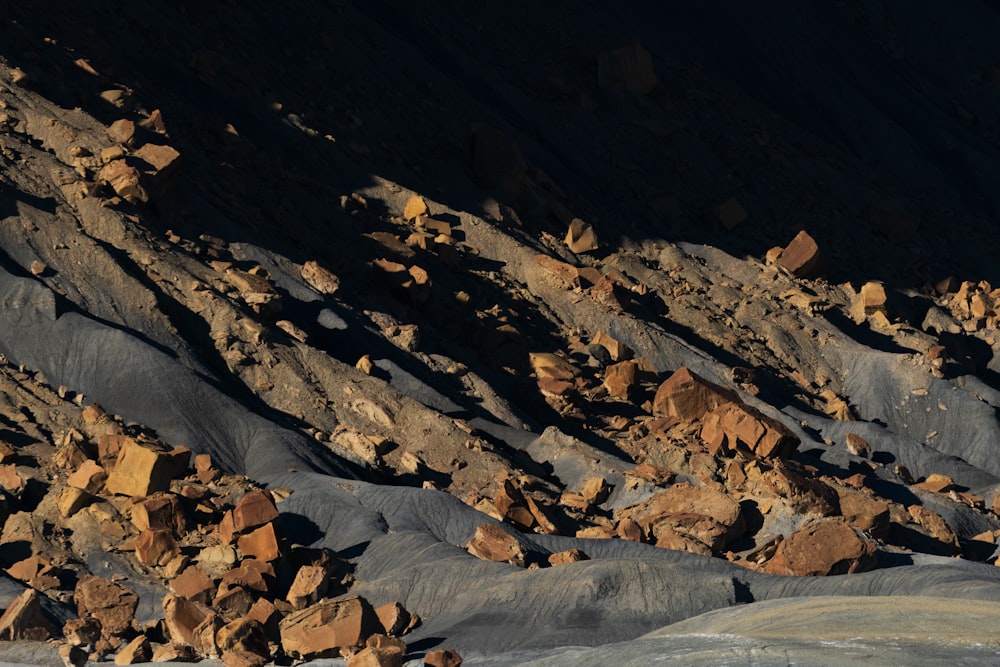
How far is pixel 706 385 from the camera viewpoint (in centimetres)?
1947

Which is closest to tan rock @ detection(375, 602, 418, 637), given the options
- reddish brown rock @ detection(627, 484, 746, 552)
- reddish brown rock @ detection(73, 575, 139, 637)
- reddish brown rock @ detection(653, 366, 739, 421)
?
reddish brown rock @ detection(73, 575, 139, 637)

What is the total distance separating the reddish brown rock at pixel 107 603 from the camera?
1179 cm

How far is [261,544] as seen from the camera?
512 inches

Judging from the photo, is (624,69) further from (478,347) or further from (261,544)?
(261,544)

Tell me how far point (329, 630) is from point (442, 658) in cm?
91

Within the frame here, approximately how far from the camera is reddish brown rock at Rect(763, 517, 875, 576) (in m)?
14.2

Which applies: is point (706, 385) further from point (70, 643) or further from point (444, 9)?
point (444, 9)

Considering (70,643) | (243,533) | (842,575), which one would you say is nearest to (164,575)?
(243,533)

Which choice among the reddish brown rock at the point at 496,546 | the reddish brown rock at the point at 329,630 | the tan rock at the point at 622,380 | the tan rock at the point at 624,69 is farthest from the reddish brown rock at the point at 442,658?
the tan rock at the point at 624,69

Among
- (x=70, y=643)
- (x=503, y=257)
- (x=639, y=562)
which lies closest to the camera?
(x=70, y=643)

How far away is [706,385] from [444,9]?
12695 mm

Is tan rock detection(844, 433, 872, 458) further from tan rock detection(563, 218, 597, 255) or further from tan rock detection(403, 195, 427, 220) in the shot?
tan rock detection(403, 195, 427, 220)

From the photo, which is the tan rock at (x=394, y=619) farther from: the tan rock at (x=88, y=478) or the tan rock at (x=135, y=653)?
the tan rock at (x=88, y=478)

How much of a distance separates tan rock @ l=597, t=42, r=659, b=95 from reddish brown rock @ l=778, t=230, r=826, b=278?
5.16 m
